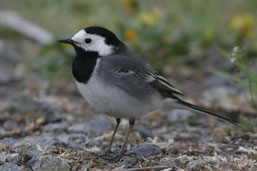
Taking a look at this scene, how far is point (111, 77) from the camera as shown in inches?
161

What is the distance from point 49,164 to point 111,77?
96 cm

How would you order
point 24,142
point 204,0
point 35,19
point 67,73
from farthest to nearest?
point 35,19
point 204,0
point 67,73
point 24,142

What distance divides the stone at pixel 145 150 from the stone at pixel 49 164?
2.56 feet

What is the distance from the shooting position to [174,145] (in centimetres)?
456

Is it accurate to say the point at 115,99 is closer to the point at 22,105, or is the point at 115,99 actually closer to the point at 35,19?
the point at 22,105

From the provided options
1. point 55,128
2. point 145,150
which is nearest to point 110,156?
point 145,150

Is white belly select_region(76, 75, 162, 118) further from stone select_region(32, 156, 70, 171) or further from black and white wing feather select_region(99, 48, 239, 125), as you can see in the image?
stone select_region(32, 156, 70, 171)

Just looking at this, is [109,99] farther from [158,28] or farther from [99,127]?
[158,28]

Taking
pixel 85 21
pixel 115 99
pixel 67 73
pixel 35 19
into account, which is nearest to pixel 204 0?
pixel 85 21

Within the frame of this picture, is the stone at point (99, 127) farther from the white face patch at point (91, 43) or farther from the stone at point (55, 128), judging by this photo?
the white face patch at point (91, 43)

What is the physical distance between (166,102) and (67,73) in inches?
87.1

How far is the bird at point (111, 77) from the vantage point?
404cm

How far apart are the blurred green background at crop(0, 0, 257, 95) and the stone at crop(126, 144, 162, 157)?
98.5 inches

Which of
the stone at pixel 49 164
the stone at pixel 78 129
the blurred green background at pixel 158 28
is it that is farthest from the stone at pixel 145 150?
the blurred green background at pixel 158 28
